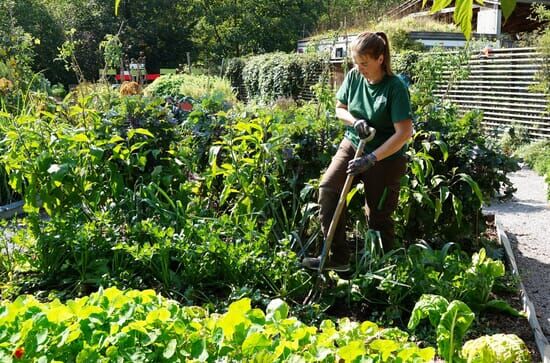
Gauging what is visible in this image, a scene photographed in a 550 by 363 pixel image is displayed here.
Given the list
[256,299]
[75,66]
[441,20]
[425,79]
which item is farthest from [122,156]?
[441,20]

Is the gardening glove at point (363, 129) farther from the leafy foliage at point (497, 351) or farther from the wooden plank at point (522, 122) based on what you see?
the wooden plank at point (522, 122)

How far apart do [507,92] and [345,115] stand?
1012 centimetres

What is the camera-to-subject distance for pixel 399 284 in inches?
122

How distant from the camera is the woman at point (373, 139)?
10.7 ft

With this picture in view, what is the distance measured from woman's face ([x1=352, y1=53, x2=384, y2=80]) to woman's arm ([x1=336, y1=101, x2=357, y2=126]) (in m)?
0.25

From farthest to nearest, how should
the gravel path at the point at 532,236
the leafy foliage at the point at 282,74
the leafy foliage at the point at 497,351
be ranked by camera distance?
the leafy foliage at the point at 282,74
the gravel path at the point at 532,236
the leafy foliage at the point at 497,351

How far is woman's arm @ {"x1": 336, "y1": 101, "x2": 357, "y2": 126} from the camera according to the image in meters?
3.50

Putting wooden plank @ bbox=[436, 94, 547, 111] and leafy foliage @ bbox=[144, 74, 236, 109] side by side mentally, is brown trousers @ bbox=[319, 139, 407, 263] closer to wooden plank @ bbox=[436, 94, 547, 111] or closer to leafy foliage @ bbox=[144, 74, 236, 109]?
wooden plank @ bbox=[436, 94, 547, 111]

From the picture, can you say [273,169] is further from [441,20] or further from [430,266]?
[441,20]

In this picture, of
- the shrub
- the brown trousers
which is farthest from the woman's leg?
the shrub

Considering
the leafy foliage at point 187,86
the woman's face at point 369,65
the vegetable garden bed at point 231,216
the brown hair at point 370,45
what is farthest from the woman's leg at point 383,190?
the leafy foliage at point 187,86

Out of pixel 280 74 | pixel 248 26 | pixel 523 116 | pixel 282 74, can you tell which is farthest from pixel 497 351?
pixel 248 26

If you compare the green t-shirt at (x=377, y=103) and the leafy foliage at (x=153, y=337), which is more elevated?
the green t-shirt at (x=377, y=103)

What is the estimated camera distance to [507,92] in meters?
12.6
